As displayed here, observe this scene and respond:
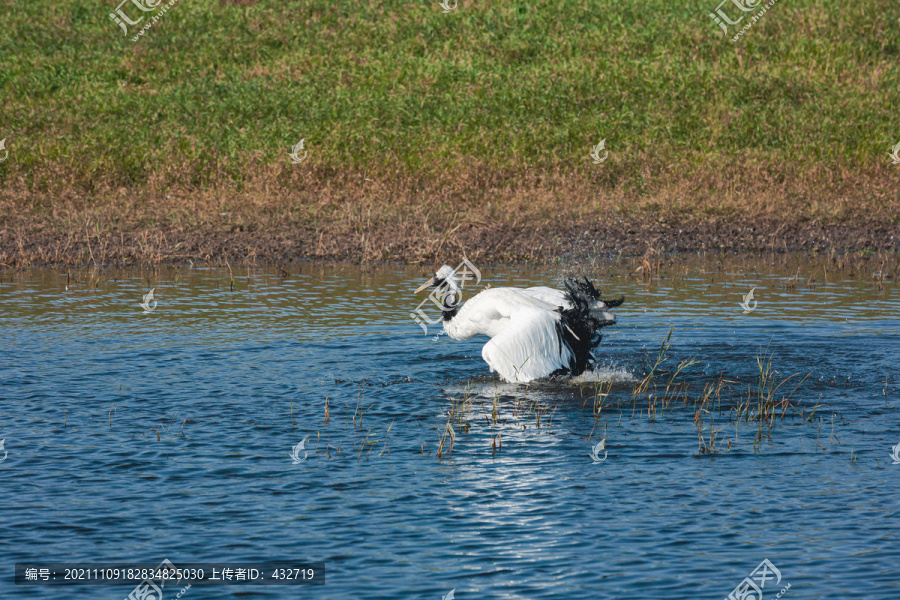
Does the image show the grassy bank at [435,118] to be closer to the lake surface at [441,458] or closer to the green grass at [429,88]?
the green grass at [429,88]

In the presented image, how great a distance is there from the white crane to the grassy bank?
9.64 metres

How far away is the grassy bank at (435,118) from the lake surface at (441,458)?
836cm

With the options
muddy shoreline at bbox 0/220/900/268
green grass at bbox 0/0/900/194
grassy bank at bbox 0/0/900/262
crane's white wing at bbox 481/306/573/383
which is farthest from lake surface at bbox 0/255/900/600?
green grass at bbox 0/0/900/194

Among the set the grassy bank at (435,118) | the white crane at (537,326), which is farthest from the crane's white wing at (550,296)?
the grassy bank at (435,118)

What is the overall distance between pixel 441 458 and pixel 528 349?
2076 millimetres

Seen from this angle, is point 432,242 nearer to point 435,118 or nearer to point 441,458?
point 435,118

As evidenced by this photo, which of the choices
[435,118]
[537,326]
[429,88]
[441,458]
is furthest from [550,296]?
[429,88]

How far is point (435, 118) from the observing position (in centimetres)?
2930

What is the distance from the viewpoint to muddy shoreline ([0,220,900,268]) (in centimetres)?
1991

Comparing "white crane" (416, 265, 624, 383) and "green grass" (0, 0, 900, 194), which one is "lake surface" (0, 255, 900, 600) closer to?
"white crane" (416, 265, 624, 383)

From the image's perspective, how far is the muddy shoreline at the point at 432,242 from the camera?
1991cm

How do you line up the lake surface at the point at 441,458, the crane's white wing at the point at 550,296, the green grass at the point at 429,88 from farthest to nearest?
the green grass at the point at 429,88 → the crane's white wing at the point at 550,296 → the lake surface at the point at 441,458

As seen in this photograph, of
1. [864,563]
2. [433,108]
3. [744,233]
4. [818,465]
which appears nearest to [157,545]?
[864,563]

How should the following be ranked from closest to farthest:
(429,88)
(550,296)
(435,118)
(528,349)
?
(528,349) < (550,296) < (435,118) < (429,88)
